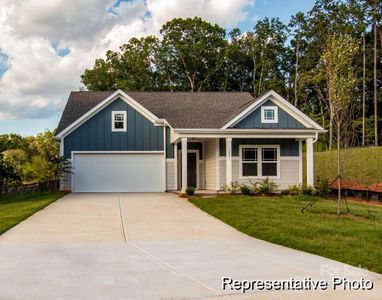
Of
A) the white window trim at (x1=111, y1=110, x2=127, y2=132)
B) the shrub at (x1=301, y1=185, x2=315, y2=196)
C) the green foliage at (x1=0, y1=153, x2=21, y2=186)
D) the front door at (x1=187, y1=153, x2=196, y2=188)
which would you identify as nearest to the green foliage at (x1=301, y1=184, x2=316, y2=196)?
the shrub at (x1=301, y1=185, x2=315, y2=196)

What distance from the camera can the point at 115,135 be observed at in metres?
24.5

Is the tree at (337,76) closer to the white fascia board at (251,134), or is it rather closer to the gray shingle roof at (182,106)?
the white fascia board at (251,134)

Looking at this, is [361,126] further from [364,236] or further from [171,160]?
[364,236]

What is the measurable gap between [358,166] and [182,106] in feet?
34.7

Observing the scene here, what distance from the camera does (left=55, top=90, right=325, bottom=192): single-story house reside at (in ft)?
71.3

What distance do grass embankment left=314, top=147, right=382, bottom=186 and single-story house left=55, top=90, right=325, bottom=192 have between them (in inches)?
140

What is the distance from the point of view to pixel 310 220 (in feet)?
39.7

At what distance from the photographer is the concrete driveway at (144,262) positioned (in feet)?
18.6

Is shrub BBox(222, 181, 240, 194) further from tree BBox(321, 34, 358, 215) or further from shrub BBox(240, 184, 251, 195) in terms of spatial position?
tree BBox(321, 34, 358, 215)

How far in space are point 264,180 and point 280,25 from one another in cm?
2966

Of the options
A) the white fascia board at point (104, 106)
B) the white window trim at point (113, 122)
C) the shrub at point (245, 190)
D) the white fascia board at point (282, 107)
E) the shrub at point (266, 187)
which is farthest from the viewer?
the white window trim at point (113, 122)

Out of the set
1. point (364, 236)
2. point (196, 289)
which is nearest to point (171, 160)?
point (364, 236)

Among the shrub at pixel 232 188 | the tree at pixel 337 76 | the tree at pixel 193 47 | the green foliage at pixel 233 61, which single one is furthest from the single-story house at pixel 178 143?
the tree at pixel 193 47

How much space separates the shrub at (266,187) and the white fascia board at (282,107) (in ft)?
9.70
